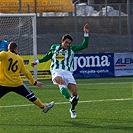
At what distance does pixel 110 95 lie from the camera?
Answer: 752 inches

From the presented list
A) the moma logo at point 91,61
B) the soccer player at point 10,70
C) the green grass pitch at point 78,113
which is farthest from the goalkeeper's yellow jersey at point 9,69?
the moma logo at point 91,61

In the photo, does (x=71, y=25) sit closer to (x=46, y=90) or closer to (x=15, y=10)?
(x=15, y=10)

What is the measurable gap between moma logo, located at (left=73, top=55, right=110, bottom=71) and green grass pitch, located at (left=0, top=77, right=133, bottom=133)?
5.00 m

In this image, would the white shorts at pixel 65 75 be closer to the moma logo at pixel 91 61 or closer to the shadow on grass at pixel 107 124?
the shadow on grass at pixel 107 124

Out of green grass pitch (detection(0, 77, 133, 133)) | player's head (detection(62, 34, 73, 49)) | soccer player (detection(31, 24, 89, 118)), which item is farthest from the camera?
soccer player (detection(31, 24, 89, 118))

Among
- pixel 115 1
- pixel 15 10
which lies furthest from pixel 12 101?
pixel 115 1

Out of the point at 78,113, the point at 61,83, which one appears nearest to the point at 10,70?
the point at 61,83

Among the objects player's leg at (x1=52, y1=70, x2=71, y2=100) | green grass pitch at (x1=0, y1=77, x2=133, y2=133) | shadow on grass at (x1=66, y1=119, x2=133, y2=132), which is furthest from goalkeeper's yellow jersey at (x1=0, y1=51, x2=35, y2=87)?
shadow on grass at (x1=66, y1=119, x2=133, y2=132)

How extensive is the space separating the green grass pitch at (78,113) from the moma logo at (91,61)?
16.4 ft

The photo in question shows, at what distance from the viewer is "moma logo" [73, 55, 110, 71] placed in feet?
87.6

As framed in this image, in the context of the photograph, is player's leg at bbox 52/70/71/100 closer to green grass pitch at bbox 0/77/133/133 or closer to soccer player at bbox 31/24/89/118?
soccer player at bbox 31/24/89/118

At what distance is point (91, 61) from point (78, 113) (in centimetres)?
1231

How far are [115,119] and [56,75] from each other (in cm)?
178

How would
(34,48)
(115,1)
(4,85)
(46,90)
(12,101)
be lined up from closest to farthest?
(4,85) → (12,101) → (46,90) → (34,48) → (115,1)
